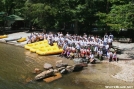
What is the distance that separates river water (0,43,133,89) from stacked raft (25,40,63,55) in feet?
3.77

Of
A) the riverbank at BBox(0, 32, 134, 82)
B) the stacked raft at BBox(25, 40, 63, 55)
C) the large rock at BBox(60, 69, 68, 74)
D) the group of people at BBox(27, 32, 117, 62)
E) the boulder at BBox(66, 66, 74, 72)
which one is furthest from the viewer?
the stacked raft at BBox(25, 40, 63, 55)

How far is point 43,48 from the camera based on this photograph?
32.4 metres

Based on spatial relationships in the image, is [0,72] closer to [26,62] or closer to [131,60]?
[26,62]

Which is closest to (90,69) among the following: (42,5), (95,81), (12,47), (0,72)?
(95,81)

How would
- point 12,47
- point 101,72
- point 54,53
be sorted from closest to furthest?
1. point 101,72
2. point 54,53
3. point 12,47

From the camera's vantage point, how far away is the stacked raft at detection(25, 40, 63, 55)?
101ft

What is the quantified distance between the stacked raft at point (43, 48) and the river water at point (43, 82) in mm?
1148

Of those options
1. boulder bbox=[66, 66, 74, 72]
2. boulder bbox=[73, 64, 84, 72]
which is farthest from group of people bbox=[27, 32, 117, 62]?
boulder bbox=[66, 66, 74, 72]

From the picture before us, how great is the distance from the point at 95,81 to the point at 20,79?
638cm

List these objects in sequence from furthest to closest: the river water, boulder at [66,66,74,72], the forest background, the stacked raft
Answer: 1. the forest background
2. the stacked raft
3. boulder at [66,66,74,72]
4. the river water

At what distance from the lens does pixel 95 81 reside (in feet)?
67.2

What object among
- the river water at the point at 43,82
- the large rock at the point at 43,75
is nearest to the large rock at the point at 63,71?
the river water at the point at 43,82

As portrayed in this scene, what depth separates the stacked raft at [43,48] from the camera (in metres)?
30.8

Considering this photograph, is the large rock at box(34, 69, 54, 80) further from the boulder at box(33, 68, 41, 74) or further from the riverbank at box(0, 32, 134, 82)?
the riverbank at box(0, 32, 134, 82)
